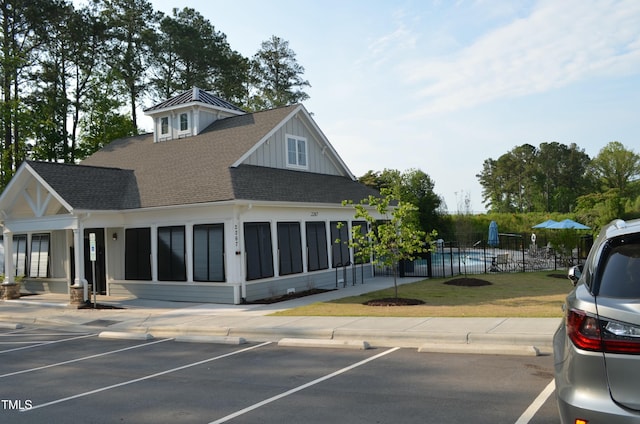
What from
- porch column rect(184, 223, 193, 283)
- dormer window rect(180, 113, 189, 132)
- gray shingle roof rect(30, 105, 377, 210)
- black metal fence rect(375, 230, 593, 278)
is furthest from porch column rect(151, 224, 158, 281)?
black metal fence rect(375, 230, 593, 278)

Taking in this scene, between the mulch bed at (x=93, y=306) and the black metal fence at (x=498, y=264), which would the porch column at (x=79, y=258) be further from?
the black metal fence at (x=498, y=264)

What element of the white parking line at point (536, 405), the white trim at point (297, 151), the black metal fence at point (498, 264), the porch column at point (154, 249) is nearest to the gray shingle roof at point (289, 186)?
the white trim at point (297, 151)

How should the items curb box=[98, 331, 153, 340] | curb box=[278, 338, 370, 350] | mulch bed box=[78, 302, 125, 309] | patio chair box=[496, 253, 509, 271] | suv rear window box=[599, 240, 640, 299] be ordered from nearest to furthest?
1. suv rear window box=[599, 240, 640, 299]
2. curb box=[278, 338, 370, 350]
3. curb box=[98, 331, 153, 340]
4. mulch bed box=[78, 302, 125, 309]
5. patio chair box=[496, 253, 509, 271]

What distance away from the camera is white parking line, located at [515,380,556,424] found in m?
5.61

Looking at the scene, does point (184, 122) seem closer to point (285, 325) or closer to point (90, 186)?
point (90, 186)

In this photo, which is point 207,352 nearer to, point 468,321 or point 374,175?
point 468,321

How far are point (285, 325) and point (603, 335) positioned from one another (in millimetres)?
9161

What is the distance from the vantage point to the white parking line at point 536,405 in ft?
18.4

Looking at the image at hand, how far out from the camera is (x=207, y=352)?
1036cm

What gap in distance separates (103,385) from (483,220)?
39.5 meters

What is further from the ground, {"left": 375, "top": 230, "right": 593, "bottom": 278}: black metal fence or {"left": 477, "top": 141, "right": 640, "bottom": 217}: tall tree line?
{"left": 477, "top": 141, "right": 640, "bottom": 217}: tall tree line

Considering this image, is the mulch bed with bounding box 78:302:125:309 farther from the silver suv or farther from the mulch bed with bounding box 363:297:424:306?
the silver suv

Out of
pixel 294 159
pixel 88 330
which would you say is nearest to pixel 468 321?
pixel 88 330

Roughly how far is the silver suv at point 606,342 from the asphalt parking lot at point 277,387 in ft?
7.14
